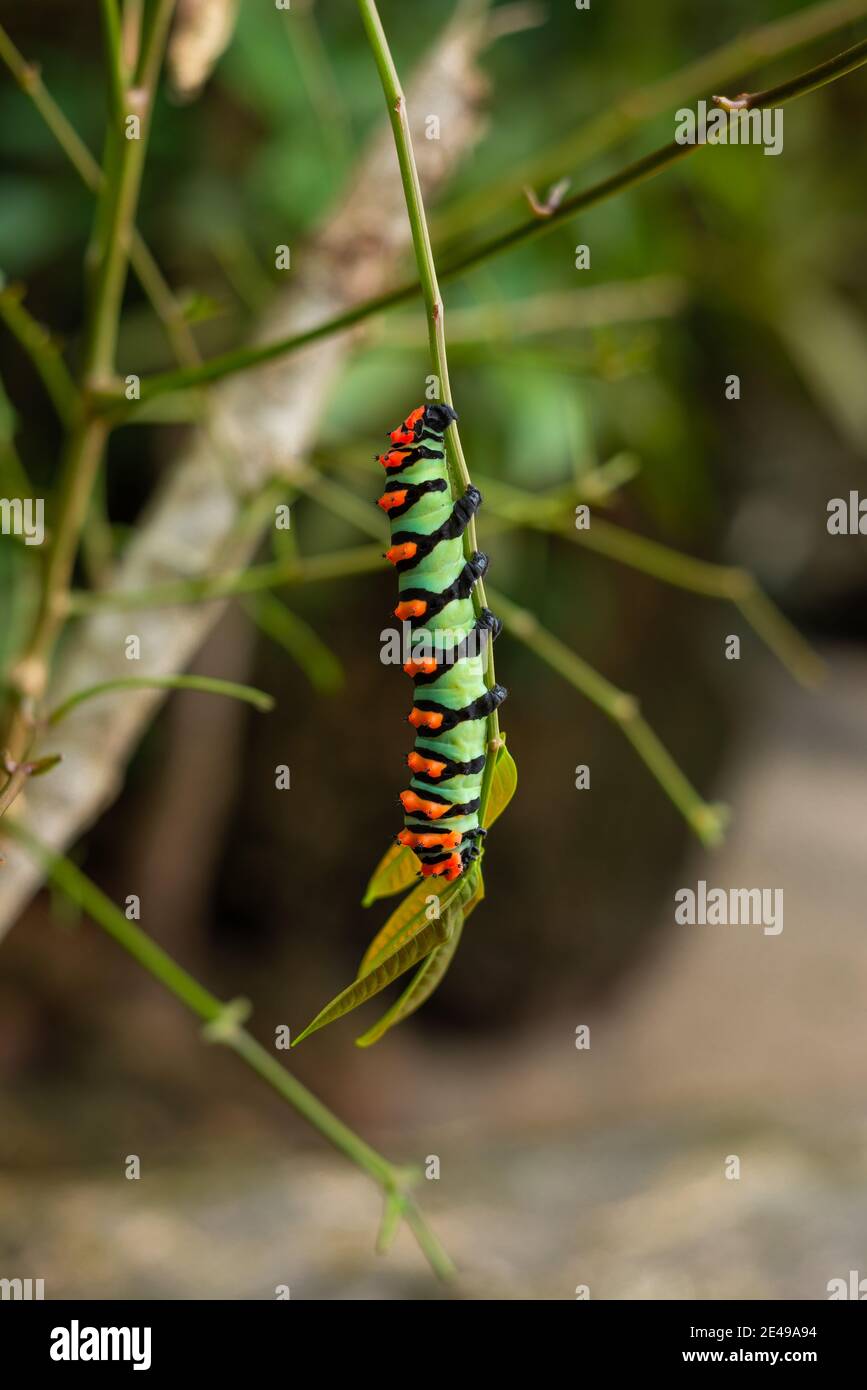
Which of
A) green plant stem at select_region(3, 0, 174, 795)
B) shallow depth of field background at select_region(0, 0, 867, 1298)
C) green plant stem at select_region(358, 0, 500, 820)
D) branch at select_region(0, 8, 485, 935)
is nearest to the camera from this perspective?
green plant stem at select_region(358, 0, 500, 820)

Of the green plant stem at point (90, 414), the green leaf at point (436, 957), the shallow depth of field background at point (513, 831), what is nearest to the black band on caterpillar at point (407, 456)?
the green leaf at point (436, 957)

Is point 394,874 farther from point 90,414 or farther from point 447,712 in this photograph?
point 90,414

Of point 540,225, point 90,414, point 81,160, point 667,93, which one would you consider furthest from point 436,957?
point 667,93

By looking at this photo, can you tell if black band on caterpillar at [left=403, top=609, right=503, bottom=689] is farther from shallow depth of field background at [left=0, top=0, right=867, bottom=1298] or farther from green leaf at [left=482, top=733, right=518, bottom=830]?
shallow depth of field background at [left=0, top=0, right=867, bottom=1298]

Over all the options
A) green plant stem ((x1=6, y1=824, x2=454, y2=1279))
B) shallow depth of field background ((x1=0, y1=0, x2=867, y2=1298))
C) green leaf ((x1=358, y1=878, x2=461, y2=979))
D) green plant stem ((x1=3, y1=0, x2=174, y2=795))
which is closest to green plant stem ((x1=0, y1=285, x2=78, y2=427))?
green plant stem ((x1=3, y1=0, x2=174, y2=795))

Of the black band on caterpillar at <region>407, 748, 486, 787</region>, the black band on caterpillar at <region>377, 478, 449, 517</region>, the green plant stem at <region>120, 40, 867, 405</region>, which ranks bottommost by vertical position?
the black band on caterpillar at <region>407, 748, 486, 787</region>
